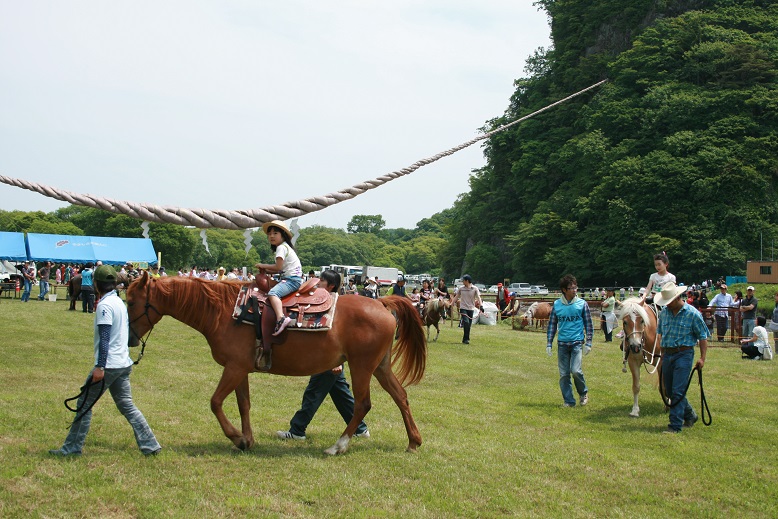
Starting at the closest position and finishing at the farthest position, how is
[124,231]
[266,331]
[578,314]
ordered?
[266,331] < [578,314] < [124,231]

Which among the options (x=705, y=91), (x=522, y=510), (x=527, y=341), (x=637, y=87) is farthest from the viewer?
(x=637, y=87)

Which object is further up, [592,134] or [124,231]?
[592,134]

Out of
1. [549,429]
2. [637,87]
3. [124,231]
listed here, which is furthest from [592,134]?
[549,429]

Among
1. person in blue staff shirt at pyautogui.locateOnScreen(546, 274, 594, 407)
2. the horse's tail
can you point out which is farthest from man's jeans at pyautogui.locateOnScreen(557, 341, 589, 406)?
the horse's tail

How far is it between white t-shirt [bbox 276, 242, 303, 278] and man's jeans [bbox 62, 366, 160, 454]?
75.9 inches

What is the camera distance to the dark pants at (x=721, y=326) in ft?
81.8

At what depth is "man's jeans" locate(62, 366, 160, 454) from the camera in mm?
7277

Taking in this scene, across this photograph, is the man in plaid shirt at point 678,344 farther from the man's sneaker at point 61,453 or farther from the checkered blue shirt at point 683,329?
the man's sneaker at point 61,453

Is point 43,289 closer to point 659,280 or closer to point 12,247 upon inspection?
point 12,247

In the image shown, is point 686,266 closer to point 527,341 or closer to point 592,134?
point 592,134

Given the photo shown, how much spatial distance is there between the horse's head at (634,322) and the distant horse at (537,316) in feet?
63.2

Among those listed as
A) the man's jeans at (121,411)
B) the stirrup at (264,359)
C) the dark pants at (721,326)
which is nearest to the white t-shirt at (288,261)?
the stirrup at (264,359)

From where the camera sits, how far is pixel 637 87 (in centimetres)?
6525

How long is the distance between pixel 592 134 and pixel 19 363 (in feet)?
185
